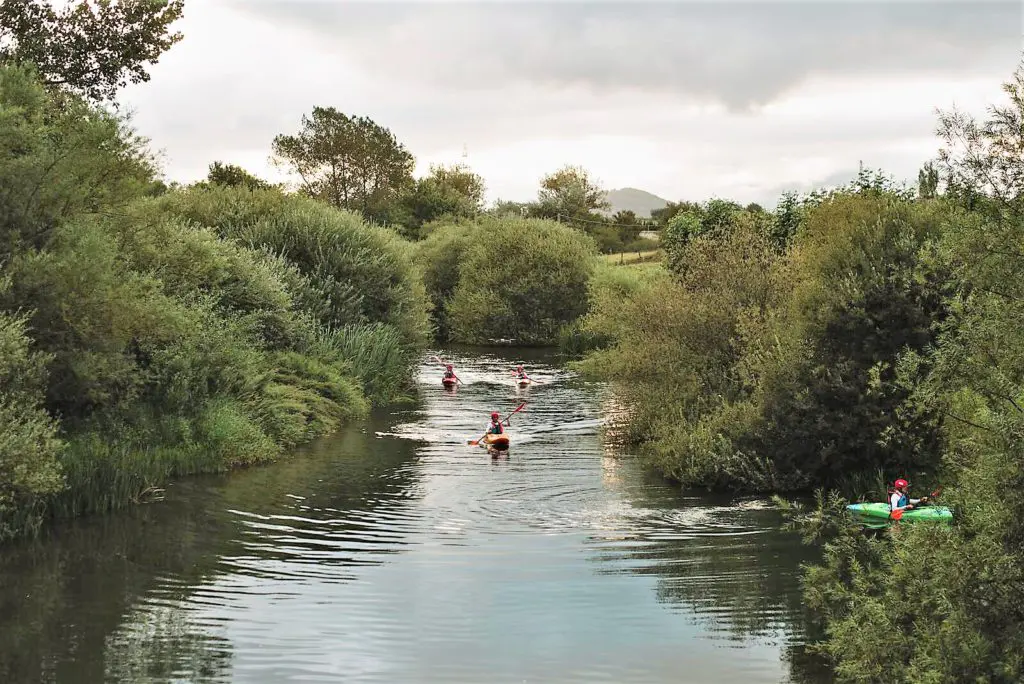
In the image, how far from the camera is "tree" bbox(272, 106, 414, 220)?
3974 inches

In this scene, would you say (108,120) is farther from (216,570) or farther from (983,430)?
(983,430)

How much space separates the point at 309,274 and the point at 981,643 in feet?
113

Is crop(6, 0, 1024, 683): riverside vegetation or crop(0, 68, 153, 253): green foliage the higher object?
crop(0, 68, 153, 253): green foliage

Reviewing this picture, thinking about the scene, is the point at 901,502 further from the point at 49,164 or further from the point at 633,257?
the point at 633,257

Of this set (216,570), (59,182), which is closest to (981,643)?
(216,570)

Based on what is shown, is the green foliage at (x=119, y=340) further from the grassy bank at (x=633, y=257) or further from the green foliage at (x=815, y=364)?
the grassy bank at (x=633, y=257)

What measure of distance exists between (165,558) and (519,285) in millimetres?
49620

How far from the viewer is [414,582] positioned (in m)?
18.3

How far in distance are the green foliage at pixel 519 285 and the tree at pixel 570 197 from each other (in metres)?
42.6

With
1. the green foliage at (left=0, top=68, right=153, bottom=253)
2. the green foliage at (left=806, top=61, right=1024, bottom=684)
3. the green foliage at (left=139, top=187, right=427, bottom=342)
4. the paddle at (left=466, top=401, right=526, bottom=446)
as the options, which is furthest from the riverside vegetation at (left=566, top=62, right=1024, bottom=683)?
the green foliage at (left=0, top=68, right=153, bottom=253)

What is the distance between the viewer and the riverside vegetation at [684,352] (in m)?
12.5

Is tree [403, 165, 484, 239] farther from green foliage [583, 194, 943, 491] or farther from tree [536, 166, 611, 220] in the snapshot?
green foliage [583, 194, 943, 491]

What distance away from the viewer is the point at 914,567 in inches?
501

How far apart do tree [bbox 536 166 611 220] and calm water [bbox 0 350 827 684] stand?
90.4m
